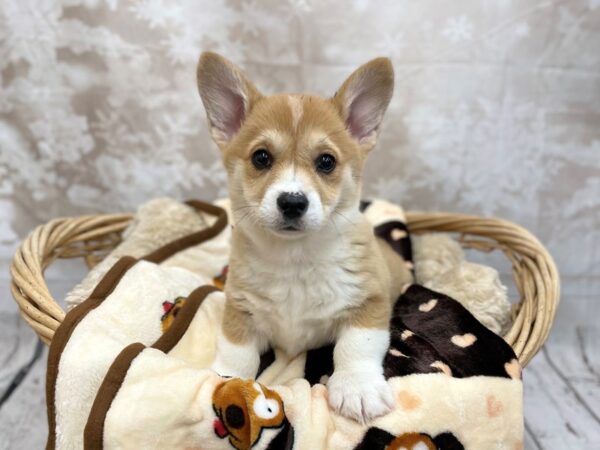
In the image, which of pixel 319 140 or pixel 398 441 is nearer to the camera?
pixel 398 441

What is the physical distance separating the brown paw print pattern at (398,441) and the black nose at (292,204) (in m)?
0.57

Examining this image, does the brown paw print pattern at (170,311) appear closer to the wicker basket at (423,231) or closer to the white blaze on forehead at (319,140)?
the wicker basket at (423,231)

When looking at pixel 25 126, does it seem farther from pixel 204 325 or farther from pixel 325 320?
pixel 325 320

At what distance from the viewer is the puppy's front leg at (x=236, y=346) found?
163 cm

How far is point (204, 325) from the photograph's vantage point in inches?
72.1

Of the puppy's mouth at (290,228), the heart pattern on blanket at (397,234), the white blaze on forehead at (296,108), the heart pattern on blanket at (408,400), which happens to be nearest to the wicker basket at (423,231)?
the heart pattern on blanket at (397,234)

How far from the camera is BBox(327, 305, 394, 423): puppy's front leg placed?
137 centimetres

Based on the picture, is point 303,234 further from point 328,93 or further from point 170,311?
point 328,93

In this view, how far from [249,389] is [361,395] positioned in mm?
290

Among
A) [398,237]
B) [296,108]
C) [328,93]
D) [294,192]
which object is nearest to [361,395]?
[294,192]

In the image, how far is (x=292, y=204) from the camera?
1.37 m

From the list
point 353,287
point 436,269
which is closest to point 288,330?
point 353,287

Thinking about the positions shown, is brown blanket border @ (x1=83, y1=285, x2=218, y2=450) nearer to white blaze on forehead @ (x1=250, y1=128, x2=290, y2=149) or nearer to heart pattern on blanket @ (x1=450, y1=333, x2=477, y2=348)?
white blaze on forehead @ (x1=250, y1=128, x2=290, y2=149)

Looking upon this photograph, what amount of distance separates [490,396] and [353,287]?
471 millimetres
